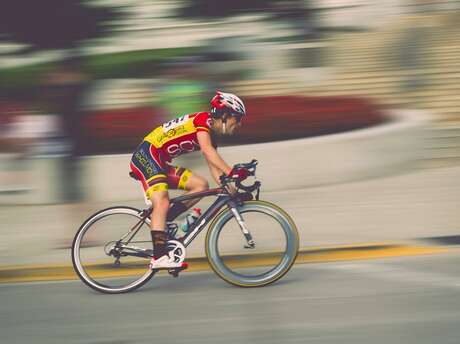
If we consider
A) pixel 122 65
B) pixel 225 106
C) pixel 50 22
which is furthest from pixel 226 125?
pixel 122 65

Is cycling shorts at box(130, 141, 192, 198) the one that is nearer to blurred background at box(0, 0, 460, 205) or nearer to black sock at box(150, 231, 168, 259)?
black sock at box(150, 231, 168, 259)

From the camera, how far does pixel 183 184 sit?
22.9ft

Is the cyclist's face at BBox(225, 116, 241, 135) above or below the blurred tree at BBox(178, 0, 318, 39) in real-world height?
below

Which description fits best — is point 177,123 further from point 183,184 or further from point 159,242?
point 159,242

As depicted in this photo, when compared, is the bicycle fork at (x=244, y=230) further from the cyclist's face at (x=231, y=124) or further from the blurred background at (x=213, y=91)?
the blurred background at (x=213, y=91)

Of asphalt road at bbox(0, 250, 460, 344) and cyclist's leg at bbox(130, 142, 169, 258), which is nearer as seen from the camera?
asphalt road at bbox(0, 250, 460, 344)

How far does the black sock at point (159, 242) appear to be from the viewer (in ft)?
22.5

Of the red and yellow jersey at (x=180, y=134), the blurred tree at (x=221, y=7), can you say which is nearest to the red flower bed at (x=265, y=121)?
the blurred tree at (x=221, y=7)

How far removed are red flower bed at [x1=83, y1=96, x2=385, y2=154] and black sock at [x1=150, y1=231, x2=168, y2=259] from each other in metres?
5.12

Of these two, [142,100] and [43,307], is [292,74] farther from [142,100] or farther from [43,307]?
[43,307]

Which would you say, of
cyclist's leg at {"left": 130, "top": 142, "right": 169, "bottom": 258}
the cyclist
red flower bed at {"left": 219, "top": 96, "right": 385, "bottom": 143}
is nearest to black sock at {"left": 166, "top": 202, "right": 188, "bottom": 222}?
the cyclist

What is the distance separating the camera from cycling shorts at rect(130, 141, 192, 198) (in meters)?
6.89

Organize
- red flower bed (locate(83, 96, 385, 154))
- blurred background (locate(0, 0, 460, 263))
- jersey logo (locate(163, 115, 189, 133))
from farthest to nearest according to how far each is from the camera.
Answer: red flower bed (locate(83, 96, 385, 154)), blurred background (locate(0, 0, 460, 263)), jersey logo (locate(163, 115, 189, 133))

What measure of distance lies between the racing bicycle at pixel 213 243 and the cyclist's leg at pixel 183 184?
75mm
